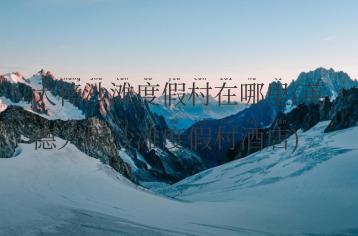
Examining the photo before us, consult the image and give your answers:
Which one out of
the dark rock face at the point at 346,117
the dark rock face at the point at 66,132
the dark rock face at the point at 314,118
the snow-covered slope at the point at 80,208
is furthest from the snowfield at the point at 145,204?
the dark rock face at the point at 314,118

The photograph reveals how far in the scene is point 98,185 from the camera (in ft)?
135

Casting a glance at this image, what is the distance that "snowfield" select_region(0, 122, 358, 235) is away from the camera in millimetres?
24797

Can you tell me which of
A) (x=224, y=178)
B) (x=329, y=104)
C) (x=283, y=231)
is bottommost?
(x=224, y=178)

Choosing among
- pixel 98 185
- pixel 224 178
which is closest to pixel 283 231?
pixel 98 185

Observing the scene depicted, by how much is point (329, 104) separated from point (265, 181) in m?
99.8

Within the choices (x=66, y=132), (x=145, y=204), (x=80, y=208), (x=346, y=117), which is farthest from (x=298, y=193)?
(x=346, y=117)

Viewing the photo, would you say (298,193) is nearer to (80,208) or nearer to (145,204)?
(145,204)

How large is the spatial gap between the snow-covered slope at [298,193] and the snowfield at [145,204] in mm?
83

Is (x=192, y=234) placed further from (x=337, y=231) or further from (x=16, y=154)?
(x=16, y=154)

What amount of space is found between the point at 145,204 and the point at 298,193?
63.8 feet

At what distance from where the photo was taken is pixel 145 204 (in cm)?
3497

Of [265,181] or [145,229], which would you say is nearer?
[145,229]

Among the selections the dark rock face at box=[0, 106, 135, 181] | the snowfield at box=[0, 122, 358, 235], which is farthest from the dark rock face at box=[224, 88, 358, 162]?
the dark rock face at box=[0, 106, 135, 181]

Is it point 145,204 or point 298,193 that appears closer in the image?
point 145,204
